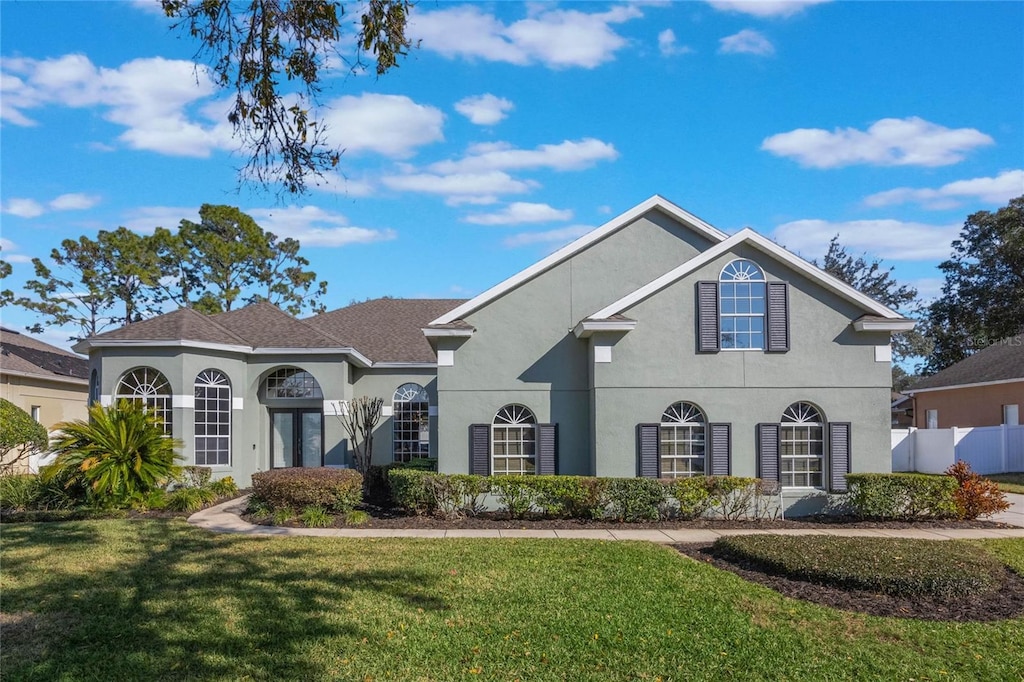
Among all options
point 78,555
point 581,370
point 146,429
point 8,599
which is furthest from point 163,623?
point 581,370

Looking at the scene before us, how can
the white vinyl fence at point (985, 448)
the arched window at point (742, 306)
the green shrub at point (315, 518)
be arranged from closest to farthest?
1. the green shrub at point (315, 518)
2. the arched window at point (742, 306)
3. the white vinyl fence at point (985, 448)

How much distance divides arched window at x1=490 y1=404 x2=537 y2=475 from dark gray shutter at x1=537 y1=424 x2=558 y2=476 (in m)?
0.24

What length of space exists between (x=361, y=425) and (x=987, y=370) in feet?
80.3

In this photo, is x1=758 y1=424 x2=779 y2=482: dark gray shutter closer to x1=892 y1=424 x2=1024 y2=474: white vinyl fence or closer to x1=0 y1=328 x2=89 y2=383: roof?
x1=892 y1=424 x2=1024 y2=474: white vinyl fence

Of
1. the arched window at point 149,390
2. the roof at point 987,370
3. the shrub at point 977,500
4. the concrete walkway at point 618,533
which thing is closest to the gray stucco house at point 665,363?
the arched window at point 149,390

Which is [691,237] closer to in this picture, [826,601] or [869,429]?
[869,429]

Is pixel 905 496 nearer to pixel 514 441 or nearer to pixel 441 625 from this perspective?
pixel 514 441

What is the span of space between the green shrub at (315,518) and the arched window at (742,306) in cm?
883

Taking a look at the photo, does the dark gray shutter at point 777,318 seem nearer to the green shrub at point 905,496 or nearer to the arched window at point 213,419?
the green shrub at point 905,496

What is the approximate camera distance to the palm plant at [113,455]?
51.3 ft

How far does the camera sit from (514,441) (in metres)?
16.8

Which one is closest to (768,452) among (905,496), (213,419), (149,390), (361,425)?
(905,496)

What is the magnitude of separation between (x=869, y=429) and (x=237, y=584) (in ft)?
41.6

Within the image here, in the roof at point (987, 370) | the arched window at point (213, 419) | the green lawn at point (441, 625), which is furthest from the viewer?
the roof at point (987, 370)
